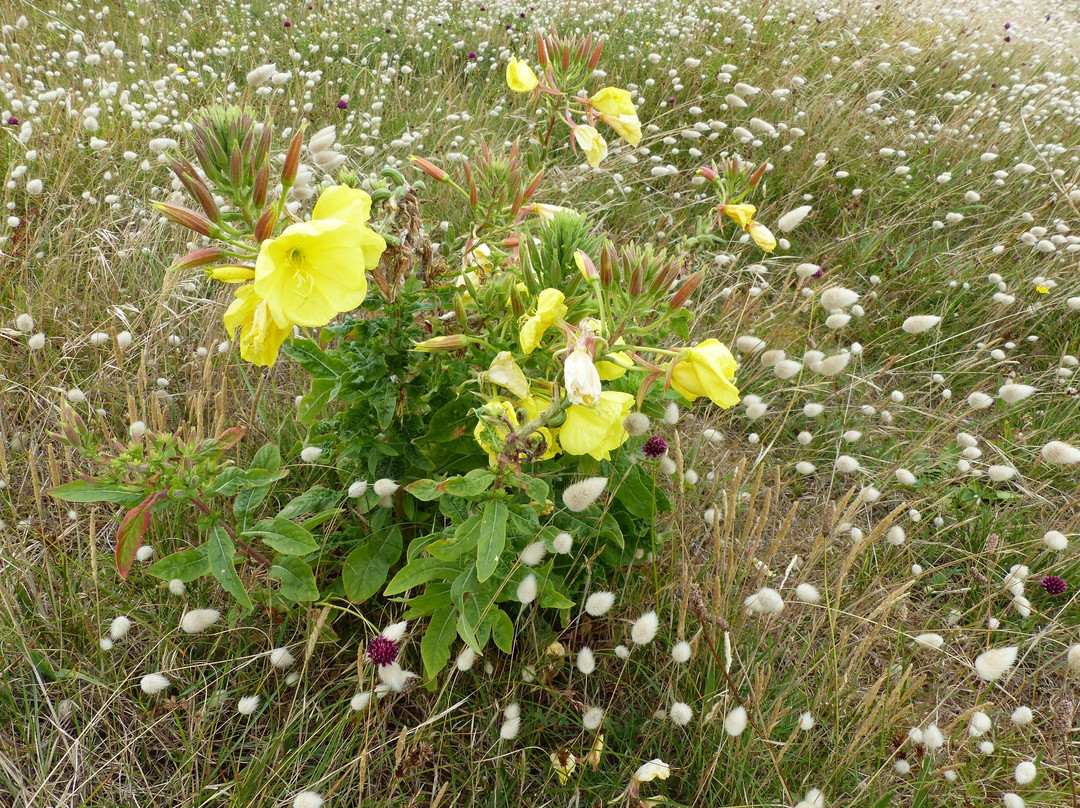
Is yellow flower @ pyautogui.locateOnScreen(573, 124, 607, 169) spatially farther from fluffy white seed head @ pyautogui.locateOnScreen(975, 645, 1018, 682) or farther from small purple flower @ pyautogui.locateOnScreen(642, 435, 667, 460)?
fluffy white seed head @ pyautogui.locateOnScreen(975, 645, 1018, 682)

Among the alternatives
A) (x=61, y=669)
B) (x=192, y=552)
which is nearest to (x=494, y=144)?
(x=192, y=552)

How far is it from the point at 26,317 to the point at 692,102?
3.94m

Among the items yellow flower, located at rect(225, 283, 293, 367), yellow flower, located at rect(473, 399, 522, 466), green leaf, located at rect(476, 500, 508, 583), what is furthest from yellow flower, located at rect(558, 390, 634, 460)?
yellow flower, located at rect(225, 283, 293, 367)

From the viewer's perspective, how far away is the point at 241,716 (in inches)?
66.2

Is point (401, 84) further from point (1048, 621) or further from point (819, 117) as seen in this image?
point (1048, 621)

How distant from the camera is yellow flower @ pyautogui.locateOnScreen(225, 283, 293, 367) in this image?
3.40 feet

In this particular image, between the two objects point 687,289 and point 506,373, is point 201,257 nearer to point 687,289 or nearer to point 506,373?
point 506,373

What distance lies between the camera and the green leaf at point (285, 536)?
4.88ft

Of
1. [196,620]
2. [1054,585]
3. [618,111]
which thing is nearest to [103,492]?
[196,620]

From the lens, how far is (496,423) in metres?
1.19

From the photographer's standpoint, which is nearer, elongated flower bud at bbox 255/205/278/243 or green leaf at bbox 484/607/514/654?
elongated flower bud at bbox 255/205/278/243

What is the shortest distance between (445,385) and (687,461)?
991 millimetres

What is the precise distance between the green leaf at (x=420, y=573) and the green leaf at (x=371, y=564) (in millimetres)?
235

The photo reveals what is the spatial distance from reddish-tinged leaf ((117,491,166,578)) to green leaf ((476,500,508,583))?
72 centimetres
